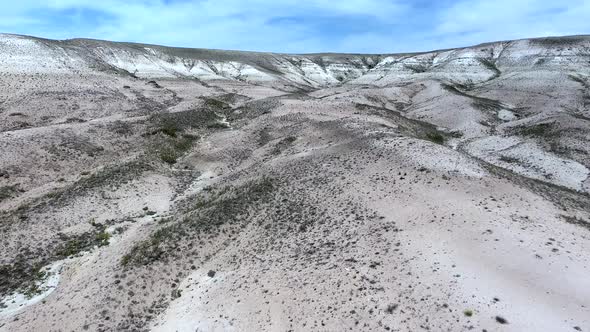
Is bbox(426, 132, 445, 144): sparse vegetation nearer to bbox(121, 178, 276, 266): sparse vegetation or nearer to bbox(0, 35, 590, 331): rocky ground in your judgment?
bbox(0, 35, 590, 331): rocky ground

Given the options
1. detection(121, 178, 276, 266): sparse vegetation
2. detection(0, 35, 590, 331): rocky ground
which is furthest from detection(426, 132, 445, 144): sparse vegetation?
detection(121, 178, 276, 266): sparse vegetation

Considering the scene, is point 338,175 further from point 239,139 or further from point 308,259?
point 239,139

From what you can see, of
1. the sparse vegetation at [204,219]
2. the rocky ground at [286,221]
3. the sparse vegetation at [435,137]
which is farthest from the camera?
the sparse vegetation at [435,137]

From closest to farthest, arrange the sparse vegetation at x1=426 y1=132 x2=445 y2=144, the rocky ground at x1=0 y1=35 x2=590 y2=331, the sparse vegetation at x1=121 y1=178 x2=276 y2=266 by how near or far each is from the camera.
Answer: the rocky ground at x1=0 y1=35 x2=590 y2=331 < the sparse vegetation at x1=121 y1=178 x2=276 y2=266 < the sparse vegetation at x1=426 y1=132 x2=445 y2=144

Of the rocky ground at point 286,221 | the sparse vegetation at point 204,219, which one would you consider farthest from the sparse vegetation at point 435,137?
the sparse vegetation at point 204,219

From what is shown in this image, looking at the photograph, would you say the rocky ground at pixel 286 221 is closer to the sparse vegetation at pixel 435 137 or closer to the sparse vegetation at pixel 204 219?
the sparse vegetation at pixel 204 219

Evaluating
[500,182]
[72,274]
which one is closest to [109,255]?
[72,274]

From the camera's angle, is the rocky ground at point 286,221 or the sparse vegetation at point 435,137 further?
the sparse vegetation at point 435,137

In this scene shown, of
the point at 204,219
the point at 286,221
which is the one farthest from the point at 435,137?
the point at 204,219

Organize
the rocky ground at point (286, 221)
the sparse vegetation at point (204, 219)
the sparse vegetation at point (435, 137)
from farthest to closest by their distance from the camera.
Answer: the sparse vegetation at point (435, 137) < the sparse vegetation at point (204, 219) < the rocky ground at point (286, 221)
